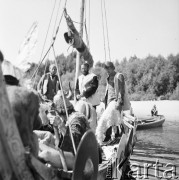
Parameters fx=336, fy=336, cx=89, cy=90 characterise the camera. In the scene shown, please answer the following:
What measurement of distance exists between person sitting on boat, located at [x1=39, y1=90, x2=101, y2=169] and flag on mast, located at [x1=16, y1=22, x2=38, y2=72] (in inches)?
30.4

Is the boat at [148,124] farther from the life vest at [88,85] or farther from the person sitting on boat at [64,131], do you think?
the person sitting on boat at [64,131]

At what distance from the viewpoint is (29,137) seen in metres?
2.40

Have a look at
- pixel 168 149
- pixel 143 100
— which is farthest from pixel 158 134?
pixel 143 100

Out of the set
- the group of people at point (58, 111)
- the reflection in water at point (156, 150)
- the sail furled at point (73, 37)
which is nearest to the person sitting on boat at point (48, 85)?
the group of people at point (58, 111)

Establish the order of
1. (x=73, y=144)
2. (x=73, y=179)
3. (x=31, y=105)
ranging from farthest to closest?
1. (x=73, y=144)
2. (x=73, y=179)
3. (x=31, y=105)

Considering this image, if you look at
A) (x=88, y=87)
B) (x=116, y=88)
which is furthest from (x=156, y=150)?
(x=88, y=87)

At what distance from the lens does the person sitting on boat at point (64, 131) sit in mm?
2932

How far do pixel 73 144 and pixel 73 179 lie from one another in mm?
547

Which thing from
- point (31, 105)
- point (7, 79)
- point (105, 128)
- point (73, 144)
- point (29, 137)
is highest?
point (7, 79)

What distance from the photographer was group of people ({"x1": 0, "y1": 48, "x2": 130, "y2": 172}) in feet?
7.76

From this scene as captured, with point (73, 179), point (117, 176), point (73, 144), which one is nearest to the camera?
point (73, 179)

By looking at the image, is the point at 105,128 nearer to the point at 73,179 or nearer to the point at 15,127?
the point at 73,179

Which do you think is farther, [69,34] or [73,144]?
[69,34]

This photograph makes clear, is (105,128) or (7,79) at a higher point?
(7,79)
